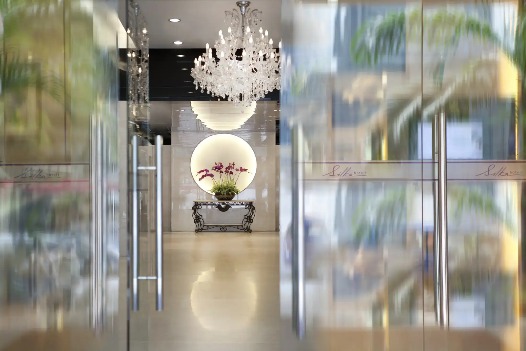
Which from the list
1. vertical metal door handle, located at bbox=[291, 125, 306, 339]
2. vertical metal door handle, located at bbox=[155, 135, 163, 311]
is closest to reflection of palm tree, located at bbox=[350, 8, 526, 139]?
vertical metal door handle, located at bbox=[291, 125, 306, 339]

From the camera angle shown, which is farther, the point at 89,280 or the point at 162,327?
the point at 162,327

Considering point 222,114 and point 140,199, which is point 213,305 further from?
point 222,114

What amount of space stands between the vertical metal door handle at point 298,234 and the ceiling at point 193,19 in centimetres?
581

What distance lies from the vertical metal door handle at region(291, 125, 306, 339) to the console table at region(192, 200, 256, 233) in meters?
13.8

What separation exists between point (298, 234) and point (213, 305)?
133 inches

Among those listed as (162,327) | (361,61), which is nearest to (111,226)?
(361,61)

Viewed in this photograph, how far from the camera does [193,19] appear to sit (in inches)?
379

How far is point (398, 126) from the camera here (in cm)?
305

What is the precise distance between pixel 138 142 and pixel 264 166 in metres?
14.4

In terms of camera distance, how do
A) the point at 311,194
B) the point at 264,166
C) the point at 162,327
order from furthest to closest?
the point at 264,166
the point at 162,327
the point at 311,194

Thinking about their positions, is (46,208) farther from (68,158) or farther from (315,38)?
(315,38)

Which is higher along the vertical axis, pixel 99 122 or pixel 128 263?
pixel 99 122

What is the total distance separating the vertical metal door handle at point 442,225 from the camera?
2.97 meters

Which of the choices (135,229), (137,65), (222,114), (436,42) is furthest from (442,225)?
(222,114)
